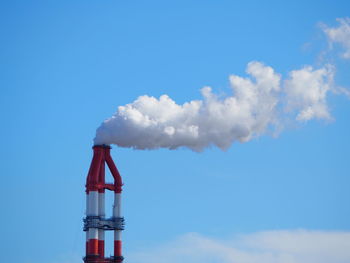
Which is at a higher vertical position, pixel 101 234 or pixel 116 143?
pixel 116 143

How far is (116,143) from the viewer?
160m

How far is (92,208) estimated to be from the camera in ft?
526

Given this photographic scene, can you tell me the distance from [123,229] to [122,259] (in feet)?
15.3

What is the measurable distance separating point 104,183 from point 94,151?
4.99m

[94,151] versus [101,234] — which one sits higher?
[94,151]

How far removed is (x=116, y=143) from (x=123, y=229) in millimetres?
13385

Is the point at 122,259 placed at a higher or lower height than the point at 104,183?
lower

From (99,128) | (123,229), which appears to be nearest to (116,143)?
(99,128)

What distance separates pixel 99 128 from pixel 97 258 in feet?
62.5

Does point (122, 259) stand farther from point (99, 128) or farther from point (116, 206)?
point (99, 128)

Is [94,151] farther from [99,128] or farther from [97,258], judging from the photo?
[97,258]

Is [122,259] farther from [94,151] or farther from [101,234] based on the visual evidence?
[94,151]

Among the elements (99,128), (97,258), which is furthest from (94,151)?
(97,258)

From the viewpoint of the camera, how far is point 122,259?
162 metres
